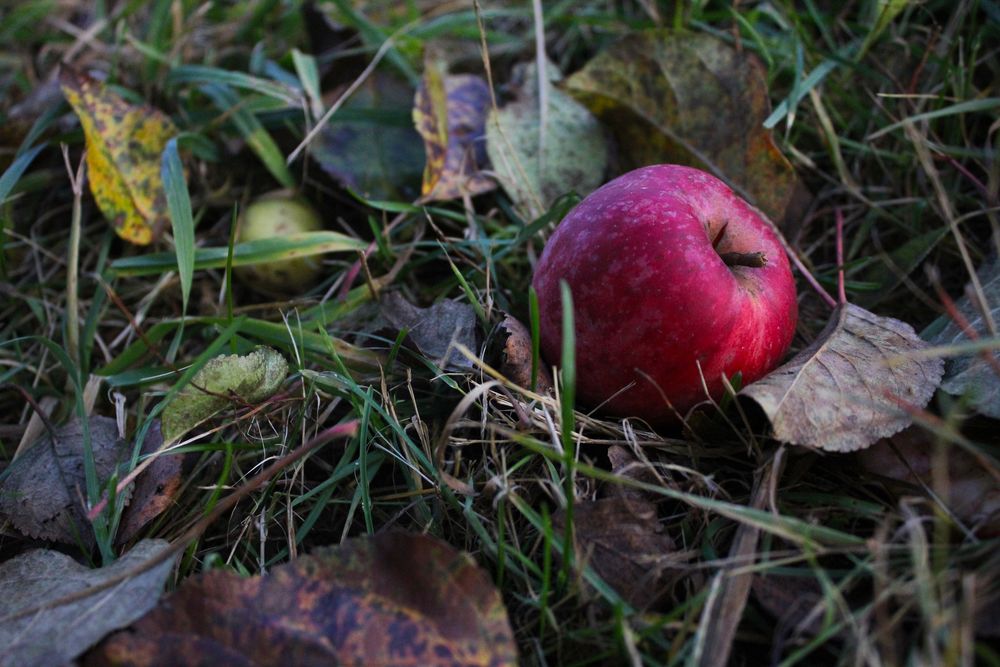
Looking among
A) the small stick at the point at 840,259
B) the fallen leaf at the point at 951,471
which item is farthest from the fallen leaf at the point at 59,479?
the small stick at the point at 840,259

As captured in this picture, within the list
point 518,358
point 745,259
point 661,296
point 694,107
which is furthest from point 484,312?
point 694,107

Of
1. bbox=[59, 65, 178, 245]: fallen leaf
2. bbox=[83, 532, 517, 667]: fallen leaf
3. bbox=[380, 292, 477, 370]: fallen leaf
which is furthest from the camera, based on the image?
bbox=[59, 65, 178, 245]: fallen leaf

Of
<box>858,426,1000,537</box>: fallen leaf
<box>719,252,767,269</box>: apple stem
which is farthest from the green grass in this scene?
<box>719,252,767,269</box>: apple stem

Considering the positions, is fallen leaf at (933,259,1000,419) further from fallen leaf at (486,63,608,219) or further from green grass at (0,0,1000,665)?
fallen leaf at (486,63,608,219)

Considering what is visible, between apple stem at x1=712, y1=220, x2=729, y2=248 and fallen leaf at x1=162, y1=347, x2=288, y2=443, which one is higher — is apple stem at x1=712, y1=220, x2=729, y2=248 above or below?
above

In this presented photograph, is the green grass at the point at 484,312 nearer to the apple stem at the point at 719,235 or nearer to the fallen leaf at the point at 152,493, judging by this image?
the fallen leaf at the point at 152,493
